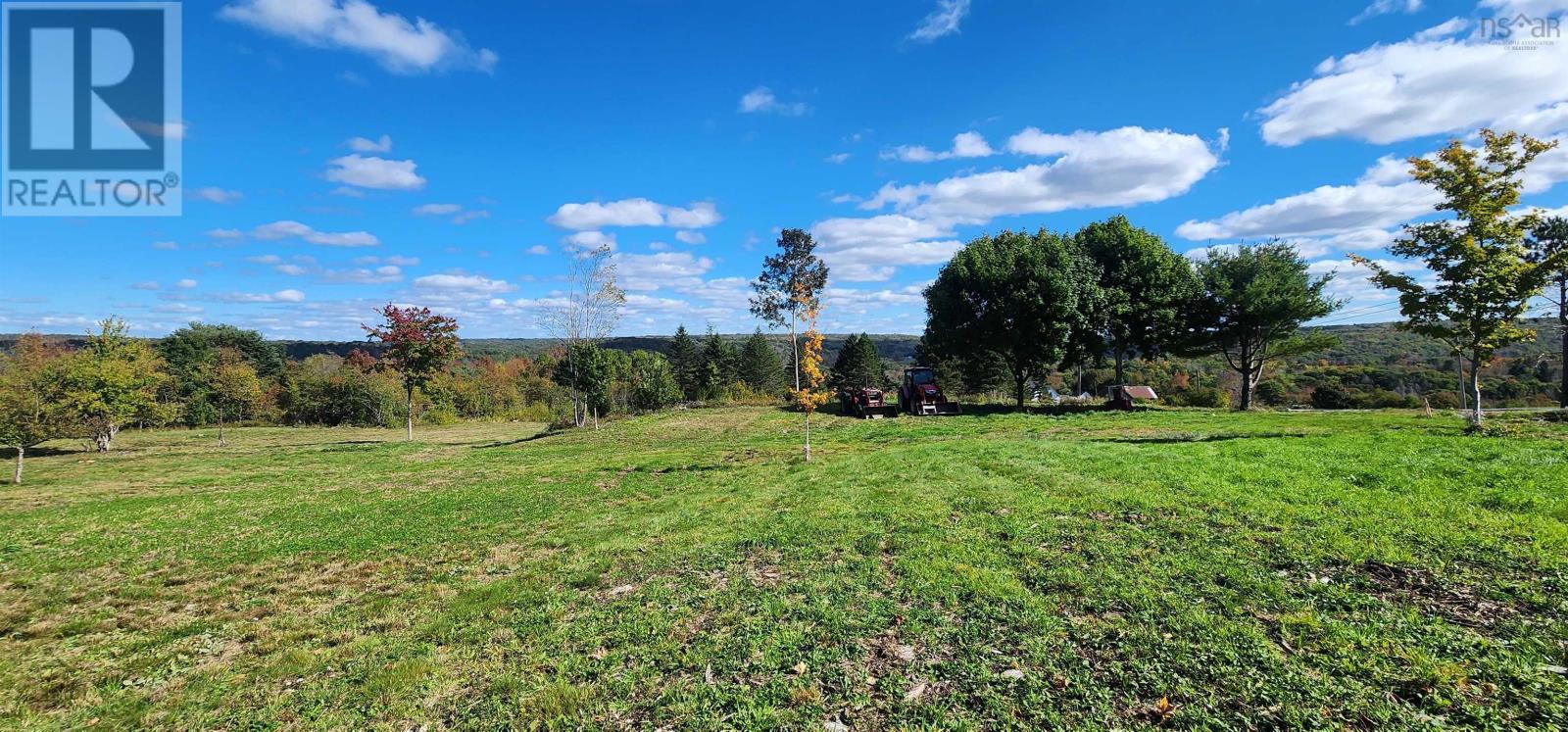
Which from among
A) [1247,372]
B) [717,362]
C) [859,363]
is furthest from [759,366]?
[1247,372]

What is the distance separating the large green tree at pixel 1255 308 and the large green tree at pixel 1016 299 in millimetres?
7664

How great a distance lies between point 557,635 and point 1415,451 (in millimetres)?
13647

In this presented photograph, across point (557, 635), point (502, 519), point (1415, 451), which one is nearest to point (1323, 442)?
point (1415, 451)

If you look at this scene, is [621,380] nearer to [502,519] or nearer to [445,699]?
[502,519]

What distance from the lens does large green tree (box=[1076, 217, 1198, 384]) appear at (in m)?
27.0

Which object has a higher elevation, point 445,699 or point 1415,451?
point 1415,451

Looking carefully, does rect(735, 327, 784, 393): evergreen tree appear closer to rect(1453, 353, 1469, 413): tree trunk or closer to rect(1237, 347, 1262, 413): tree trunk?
rect(1237, 347, 1262, 413): tree trunk

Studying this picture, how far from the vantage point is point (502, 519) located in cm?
951

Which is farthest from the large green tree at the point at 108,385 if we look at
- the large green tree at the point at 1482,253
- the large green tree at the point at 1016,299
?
the large green tree at the point at 1482,253

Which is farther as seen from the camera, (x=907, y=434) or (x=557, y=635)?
(x=907, y=434)

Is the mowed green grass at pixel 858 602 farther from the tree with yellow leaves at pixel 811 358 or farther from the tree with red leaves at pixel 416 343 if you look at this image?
the tree with red leaves at pixel 416 343

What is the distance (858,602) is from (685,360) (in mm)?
57605

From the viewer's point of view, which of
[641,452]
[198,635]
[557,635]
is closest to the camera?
[557,635]

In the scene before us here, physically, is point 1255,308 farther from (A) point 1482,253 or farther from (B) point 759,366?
(B) point 759,366
